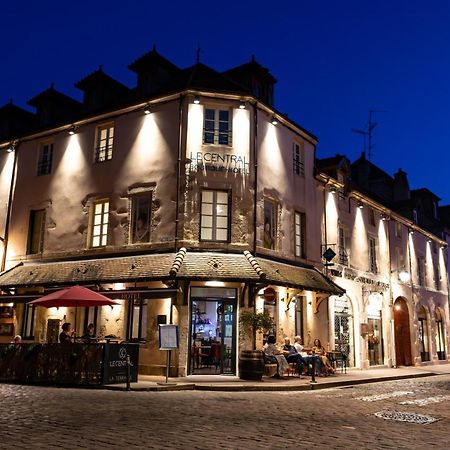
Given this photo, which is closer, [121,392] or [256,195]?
[121,392]

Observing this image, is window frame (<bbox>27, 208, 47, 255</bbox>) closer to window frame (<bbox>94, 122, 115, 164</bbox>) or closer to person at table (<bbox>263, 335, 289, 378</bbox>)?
window frame (<bbox>94, 122, 115, 164</bbox>)

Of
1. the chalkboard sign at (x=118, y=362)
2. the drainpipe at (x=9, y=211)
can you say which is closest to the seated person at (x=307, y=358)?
the chalkboard sign at (x=118, y=362)

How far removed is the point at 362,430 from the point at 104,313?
11369 mm

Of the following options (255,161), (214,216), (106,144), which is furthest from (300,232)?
(106,144)

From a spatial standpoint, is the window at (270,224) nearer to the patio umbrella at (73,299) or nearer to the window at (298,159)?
the window at (298,159)

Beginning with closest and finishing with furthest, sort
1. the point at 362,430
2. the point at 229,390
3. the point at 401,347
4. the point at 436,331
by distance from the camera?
the point at 362,430, the point at 229,390, the point at 401,347, the point at 436,331

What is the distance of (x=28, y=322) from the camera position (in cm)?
1898

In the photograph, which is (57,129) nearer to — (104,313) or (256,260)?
(104,313)

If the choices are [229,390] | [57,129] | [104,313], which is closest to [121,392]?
[229,390]

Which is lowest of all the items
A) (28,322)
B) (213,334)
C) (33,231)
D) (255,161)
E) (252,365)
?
(252,365)

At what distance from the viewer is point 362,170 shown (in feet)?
106

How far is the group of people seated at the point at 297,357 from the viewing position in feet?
52.1

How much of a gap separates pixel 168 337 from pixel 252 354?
2568 mm

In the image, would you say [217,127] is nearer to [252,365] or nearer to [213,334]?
[213,334]
